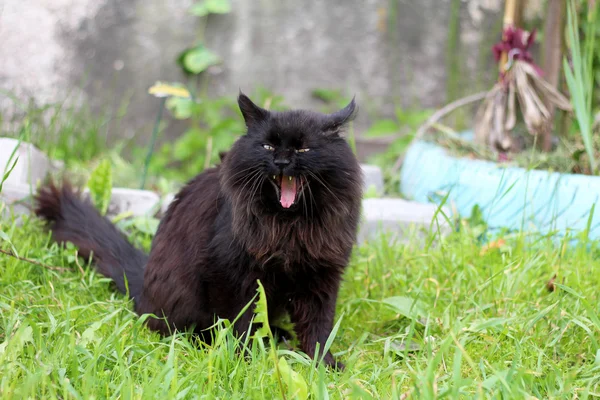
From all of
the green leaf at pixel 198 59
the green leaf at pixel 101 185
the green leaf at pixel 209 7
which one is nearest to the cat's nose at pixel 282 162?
the green leaf at pixel 101 185

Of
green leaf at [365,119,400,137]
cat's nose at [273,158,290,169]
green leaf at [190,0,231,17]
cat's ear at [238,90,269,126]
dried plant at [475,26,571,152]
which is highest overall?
green leaf at [190,0,231,17]

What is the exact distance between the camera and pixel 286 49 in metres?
4.73

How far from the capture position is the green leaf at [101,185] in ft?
10.1

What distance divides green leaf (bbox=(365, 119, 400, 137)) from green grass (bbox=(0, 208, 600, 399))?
1.68 metres

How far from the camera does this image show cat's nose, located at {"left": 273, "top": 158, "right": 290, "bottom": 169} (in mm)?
1792

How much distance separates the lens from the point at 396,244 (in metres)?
2.87

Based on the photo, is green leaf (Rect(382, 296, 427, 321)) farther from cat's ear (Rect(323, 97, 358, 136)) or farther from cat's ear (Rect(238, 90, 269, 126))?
cat's ear (Rect(238, 90, 269, 126))

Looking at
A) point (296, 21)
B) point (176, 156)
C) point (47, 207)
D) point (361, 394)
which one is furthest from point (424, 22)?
point (361, 394)

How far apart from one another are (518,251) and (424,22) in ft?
8.97

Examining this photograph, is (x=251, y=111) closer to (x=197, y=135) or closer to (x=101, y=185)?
(x=101, y=185)

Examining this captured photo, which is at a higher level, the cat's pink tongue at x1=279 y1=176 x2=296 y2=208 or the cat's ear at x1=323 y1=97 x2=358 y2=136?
the cat's ear at x1=323 y1=97 x2=358 y2=136

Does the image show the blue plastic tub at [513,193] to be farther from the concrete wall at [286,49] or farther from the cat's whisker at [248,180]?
the concrete wall at [286,49]

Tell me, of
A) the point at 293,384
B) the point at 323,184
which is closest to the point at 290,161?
the point at 323,184

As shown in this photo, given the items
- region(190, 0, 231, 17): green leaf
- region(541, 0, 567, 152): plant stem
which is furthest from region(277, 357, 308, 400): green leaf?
region(190, 0, 231, 17): green leaf
